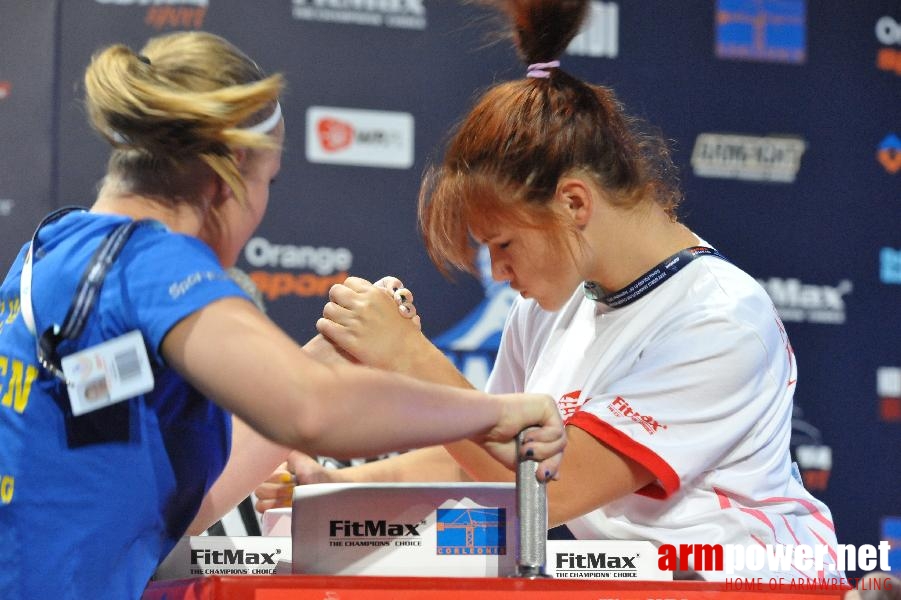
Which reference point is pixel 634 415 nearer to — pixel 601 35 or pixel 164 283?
pixel 164 283

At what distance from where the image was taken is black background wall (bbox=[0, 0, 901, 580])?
3047 mm

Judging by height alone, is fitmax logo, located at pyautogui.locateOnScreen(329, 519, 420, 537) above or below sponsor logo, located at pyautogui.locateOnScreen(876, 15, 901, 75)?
below

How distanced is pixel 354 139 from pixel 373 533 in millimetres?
2128

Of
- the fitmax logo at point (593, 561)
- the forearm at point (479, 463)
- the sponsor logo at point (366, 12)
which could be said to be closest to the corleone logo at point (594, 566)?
the fitmax logo at point (593, 561)

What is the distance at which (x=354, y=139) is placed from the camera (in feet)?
10.4

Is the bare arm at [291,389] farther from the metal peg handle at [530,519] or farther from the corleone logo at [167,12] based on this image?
the corleone logo at [167,12]

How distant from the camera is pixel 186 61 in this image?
107 centimetres

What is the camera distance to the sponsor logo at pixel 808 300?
3387 millimetres

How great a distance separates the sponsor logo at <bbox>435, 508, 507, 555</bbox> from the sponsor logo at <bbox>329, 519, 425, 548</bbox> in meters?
0.02

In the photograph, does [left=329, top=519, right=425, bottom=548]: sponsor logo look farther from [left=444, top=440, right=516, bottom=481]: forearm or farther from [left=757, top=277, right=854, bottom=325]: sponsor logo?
[left=757, top=277, right=854, bottom=325]: sponsor logo

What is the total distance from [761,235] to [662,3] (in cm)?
75

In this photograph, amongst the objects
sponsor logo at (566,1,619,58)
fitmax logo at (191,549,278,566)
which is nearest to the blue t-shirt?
fitmax logo at (191,549,278,566)

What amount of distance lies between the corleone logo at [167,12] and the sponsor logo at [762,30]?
1548 mm

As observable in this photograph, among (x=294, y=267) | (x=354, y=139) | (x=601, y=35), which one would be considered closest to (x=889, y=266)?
(x=601, y=35)
